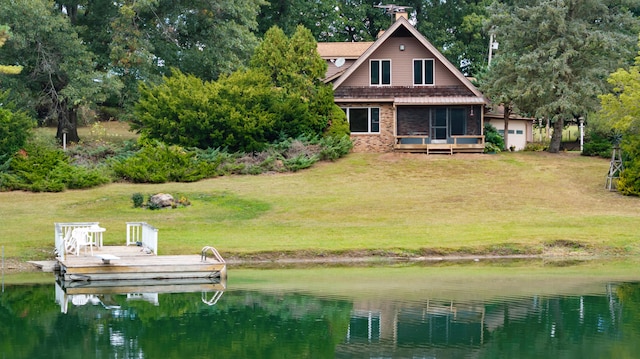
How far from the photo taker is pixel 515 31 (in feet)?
185

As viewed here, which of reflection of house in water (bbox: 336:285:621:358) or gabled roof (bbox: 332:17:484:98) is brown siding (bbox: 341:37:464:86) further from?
reflection of house in water (bbox: 336:285:621:358)

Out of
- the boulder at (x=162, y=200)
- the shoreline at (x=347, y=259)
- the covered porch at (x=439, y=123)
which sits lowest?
the shoreline at (x=347, y=259)

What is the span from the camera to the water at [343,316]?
19.8 meters

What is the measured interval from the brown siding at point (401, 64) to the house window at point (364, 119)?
5.66 ft

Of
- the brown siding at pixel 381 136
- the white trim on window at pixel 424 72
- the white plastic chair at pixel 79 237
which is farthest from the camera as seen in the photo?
the white trim on window at pixel 424 72

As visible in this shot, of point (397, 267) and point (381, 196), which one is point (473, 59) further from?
point (397, 267)

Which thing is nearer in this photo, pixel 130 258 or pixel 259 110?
pixel 130 258

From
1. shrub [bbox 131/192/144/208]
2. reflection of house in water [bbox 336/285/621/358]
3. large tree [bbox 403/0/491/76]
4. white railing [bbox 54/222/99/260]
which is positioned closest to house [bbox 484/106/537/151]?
large tree [bbox 403/0/491/76]

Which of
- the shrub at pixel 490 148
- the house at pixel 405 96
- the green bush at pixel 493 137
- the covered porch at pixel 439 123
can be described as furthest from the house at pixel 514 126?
the house at pixel 405 96

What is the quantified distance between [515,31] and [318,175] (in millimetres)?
15492

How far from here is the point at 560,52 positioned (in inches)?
2199

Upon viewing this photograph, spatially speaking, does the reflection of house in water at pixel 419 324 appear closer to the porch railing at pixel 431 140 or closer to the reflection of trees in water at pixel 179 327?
the reflection of trees in water at pixel 179 327

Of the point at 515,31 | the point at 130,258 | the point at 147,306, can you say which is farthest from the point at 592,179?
the point at 147,306

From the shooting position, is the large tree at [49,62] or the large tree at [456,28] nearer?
the large tree at [49,62]
